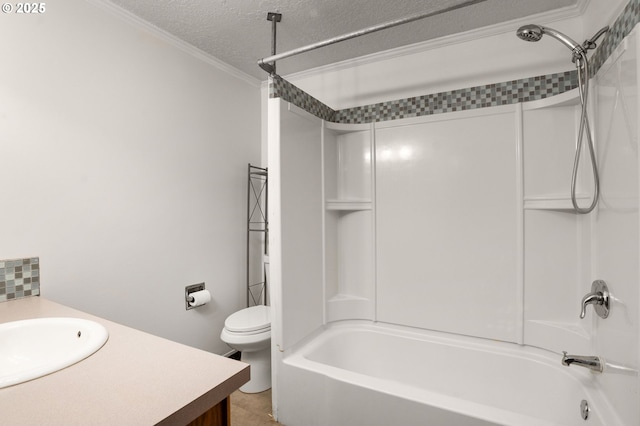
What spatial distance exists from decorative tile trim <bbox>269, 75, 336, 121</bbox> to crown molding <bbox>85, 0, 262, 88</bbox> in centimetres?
89

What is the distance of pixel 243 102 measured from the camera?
2.72m

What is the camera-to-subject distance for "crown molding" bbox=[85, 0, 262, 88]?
179 centimetres

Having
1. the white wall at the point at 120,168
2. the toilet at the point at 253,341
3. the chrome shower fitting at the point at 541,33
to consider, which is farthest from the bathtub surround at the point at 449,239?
the white wall at the point at 120,168

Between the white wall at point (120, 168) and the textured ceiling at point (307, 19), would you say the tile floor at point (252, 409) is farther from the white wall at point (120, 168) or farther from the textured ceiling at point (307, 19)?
the textured ceiling at point (307, 19)

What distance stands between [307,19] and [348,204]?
4.06ft

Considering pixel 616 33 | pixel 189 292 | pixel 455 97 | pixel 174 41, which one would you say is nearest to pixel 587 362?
pixel 616 33

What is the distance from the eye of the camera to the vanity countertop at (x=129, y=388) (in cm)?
60

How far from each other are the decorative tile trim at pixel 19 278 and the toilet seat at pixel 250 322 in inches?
42.0

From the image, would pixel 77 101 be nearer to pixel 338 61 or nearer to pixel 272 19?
pixel 272 19

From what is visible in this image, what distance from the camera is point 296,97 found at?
197 cm

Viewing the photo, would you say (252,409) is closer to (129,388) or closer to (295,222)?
(295,222)

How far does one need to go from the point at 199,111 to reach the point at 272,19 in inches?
33.8

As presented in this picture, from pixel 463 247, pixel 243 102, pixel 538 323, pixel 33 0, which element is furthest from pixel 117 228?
pixel 538 323

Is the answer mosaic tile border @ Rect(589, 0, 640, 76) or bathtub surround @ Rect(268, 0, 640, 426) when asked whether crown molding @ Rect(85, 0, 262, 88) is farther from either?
mosaic tile border @ Rect(589, 0, 640, 76)
